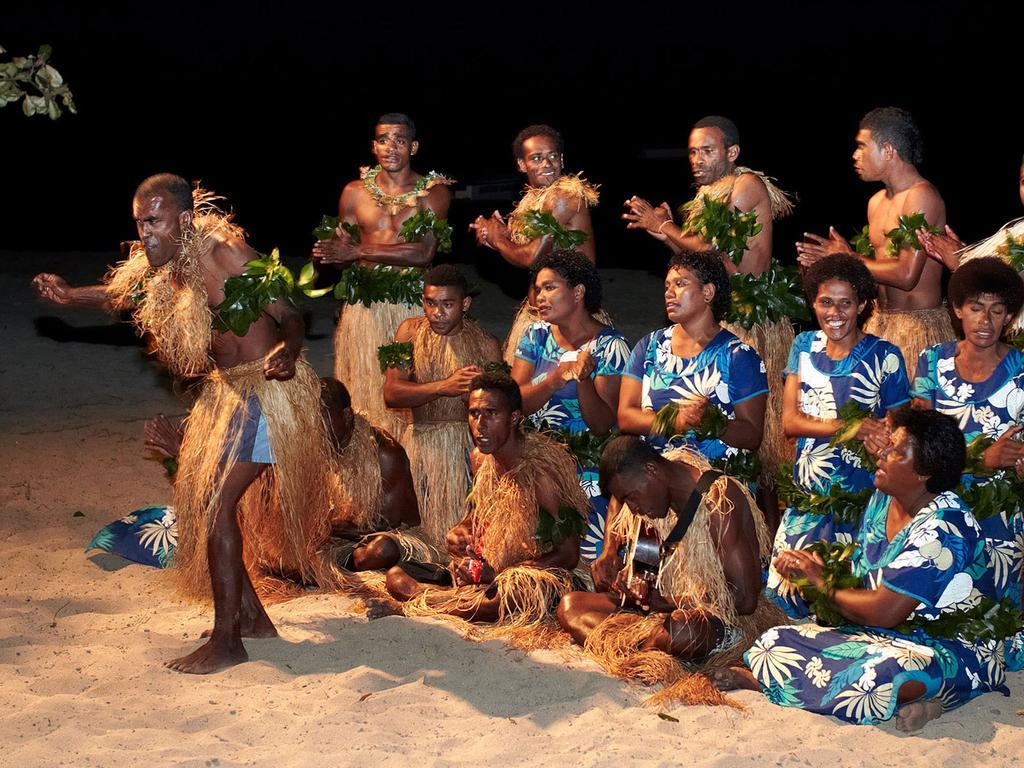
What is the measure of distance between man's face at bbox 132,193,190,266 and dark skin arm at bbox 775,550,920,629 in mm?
1891

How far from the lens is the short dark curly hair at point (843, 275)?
3818 mm

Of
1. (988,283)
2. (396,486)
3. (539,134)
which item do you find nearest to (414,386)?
(396,486)

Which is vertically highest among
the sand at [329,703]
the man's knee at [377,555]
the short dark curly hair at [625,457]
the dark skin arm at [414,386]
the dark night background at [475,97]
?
the dark night background at [475,97]

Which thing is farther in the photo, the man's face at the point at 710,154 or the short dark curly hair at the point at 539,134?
the short dark curly hair at the point at 539,134

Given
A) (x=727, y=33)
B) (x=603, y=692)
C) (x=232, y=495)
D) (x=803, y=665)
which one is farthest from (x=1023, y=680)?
(x=727, y=33)

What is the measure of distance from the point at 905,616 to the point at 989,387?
2.49 feet

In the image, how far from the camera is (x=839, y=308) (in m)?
3.79

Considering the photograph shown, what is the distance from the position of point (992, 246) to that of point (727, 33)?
6470 millimetres

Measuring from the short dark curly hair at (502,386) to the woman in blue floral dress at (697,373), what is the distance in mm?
320

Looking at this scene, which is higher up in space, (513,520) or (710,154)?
(710,154)

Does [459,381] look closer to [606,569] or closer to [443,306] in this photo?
[443,306]

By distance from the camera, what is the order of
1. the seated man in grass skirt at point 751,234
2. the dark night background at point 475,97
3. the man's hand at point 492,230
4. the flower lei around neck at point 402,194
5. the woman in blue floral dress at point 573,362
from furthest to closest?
the dark night background at point 475,97 → the flower lei around neck at point 402,194 → the man's hand at point 492,230 → the seated man in grass skirt at point 751,234 → the woman in blue floral dress at point 573,362

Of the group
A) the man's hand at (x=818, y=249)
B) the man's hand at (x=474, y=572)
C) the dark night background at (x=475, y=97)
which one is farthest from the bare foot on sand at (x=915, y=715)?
the dark night background at (x=475, y=97)

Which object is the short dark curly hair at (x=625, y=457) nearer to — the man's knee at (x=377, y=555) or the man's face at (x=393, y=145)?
the man's knee at (x=377, y=555)
